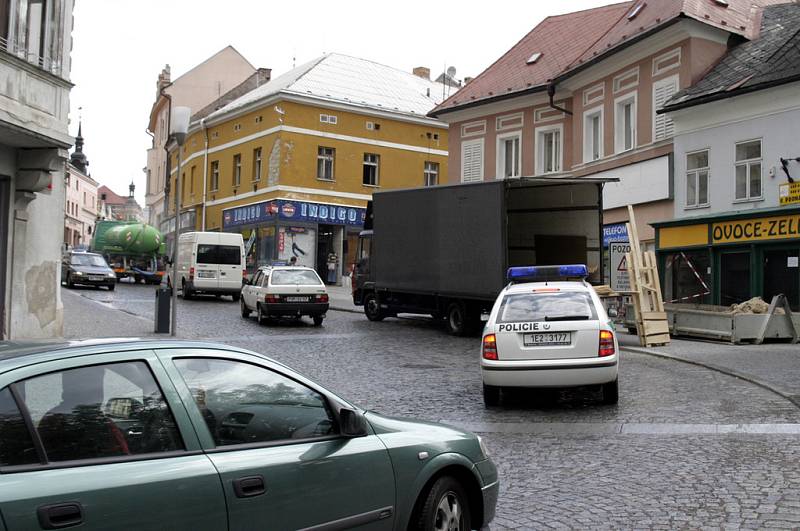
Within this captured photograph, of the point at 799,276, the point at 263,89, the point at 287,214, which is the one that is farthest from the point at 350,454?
the point at 263,89

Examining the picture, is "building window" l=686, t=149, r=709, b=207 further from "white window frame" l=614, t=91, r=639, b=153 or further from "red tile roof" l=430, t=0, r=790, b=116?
"red tile roof" l=430, t=0, r=790, b=116

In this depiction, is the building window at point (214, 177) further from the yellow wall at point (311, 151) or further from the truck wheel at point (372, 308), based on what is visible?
the truck wheel at point (372, 308)

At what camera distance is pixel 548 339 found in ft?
32.4

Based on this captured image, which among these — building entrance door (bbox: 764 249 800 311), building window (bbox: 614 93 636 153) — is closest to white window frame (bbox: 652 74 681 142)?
building window (bbox: 614 93 636 153)

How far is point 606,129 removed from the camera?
27641 millimetres

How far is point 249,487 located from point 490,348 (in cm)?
681

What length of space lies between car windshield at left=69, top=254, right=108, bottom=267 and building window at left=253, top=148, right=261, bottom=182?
1058cm

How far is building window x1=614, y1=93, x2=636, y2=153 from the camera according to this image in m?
26.8

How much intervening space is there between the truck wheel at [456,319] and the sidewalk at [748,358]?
3710mm

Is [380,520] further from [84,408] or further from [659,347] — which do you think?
[659,347]

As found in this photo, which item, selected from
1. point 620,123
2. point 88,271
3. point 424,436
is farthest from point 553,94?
point 424,436

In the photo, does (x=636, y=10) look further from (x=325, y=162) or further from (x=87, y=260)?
(x=87, y=260)

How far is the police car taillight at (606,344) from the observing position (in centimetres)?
975

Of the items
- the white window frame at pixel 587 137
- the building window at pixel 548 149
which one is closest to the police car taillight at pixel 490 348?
the white window frame at pixel 587 137
